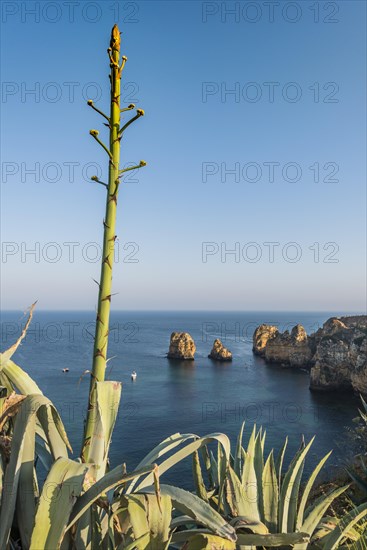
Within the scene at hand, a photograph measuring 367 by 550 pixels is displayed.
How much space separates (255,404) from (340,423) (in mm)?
9708

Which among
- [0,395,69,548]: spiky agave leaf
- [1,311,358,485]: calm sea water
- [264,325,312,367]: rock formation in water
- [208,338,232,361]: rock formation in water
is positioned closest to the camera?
[0,395,69,548]: spiky agave leaf

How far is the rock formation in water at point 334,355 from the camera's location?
142 feet

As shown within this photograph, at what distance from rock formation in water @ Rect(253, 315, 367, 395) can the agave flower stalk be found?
4502 cm

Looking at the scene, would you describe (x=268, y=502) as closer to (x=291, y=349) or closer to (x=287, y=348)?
(x=291, y=349)

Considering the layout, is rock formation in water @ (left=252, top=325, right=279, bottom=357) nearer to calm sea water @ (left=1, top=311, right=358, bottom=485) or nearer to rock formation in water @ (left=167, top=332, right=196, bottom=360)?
calm sea water @ (left=1, top=311, right=358, bottom=485)

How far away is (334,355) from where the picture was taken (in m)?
47.0

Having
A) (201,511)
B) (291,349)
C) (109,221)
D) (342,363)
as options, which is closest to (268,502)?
(201,511)

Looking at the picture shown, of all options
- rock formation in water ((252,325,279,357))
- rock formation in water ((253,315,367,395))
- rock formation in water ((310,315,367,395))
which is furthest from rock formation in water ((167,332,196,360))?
rock formation in water ((310,315,367,395))

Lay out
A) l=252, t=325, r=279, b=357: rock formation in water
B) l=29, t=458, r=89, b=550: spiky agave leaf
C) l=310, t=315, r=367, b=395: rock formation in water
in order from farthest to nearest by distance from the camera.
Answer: l=252, t=325, r=279, b=357: rock formation in water
l=310, t=315, r=367, b=395: rock formation in water
l=29, t=458, r=89, b=550: spiky agave leaf

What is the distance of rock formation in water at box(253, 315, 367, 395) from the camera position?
43.2 meters

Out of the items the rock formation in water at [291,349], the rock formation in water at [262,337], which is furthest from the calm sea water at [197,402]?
the rock formation in water at [262,337]

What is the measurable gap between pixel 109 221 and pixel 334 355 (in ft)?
162

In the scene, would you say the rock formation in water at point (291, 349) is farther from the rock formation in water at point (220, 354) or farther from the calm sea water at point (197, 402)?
the rock formation in water at point (220, 354)

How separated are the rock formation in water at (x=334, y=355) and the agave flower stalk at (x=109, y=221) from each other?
45.0 meters
